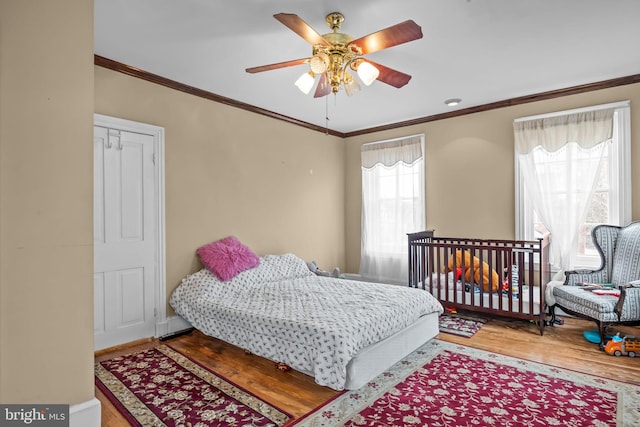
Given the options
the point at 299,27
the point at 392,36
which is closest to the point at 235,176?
the point at 299,27

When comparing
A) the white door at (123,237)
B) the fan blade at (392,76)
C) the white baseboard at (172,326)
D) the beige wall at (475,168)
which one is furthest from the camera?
the beige wall at (475,168)

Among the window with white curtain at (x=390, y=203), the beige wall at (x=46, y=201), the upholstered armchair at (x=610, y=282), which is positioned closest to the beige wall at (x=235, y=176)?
the window with white curtain at (x=390, y=203)

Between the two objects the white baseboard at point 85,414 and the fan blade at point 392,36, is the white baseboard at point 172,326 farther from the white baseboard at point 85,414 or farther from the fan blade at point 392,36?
the fan blade at point 392,36

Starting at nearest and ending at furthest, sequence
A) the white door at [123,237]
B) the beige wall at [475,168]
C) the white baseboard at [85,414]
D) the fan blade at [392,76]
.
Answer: the white baseboard at [85,414] < the fan blade at [392,76] < the white door at [123,237] < the beige wall at [475,168]

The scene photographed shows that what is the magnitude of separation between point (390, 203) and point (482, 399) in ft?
10.9

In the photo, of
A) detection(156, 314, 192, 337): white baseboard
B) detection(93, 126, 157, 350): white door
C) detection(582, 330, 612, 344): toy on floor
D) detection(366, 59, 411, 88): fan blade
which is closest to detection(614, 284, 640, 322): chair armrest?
detection(582, 330, 612, 344): toy on floor

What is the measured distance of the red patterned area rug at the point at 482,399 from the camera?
1.93 metres

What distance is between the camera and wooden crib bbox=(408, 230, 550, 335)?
11.1 ft

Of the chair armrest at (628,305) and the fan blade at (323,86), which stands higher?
the fan blade at (323,86)

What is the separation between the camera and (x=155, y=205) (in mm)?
3320

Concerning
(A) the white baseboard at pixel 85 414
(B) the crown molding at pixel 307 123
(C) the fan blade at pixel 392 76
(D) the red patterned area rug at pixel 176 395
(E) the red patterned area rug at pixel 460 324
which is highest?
(B) the crown molding at pixel 307 123

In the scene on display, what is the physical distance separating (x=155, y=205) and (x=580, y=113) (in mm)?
4510

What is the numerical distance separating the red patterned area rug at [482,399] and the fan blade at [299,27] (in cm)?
225

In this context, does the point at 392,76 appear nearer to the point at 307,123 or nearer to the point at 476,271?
the point at 476,271
